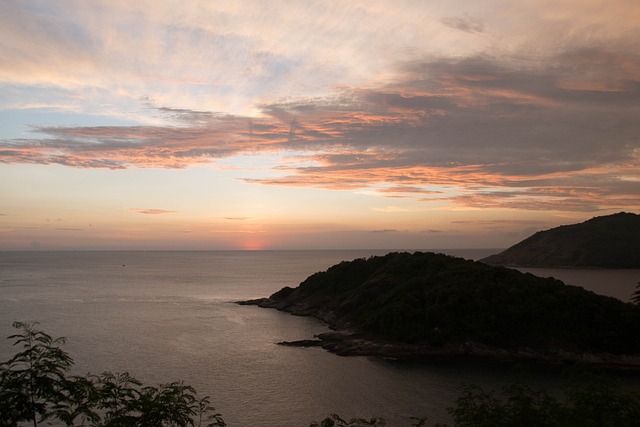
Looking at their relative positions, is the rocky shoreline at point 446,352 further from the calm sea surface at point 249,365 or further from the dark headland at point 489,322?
the calm sea surface at point 249,365

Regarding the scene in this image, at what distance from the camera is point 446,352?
257 ft

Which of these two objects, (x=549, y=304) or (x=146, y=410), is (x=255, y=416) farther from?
(x=549, y=304)

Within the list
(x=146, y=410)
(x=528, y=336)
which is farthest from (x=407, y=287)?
(x=146, y=410)

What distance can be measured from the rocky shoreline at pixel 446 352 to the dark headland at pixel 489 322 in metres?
0.16

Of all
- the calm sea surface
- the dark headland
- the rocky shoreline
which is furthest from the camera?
the dark headland

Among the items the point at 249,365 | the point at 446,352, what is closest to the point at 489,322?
the point at 446,352

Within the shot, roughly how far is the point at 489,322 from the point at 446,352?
34.0ft

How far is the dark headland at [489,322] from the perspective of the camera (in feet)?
250

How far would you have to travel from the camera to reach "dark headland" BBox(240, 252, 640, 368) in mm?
76125

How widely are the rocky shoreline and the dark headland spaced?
0.53 ft

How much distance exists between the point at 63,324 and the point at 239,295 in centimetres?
6910

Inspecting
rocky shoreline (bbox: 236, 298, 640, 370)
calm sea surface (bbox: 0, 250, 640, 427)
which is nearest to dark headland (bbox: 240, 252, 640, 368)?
rocky shoreline (bbox: 236, 298, 640, 370)

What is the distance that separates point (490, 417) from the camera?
23219 millimetres

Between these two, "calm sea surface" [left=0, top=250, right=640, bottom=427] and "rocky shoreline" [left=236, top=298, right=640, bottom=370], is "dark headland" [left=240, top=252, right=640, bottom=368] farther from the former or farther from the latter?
"calm sea surface" [left=0, top=250, right=640, bottom=427]
